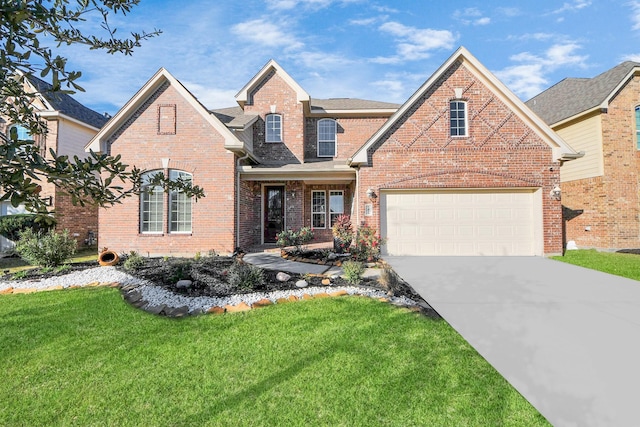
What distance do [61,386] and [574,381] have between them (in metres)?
5.23

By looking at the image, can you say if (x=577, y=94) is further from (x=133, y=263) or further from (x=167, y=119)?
(x=133, y=263)

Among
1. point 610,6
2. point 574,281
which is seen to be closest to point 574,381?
point 574,281

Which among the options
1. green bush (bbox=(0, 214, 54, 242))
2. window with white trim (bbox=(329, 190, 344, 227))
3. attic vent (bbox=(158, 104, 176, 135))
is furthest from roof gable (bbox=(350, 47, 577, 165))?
green bush (bbox=(0, 214, 54, 242))

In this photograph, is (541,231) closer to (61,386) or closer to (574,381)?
(574,381)

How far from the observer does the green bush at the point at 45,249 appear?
827 centimetres

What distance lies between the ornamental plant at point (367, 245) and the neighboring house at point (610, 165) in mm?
9369

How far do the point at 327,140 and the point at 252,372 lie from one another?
43.3 ft

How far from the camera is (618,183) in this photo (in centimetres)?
1227

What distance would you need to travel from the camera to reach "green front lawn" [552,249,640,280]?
830 cm

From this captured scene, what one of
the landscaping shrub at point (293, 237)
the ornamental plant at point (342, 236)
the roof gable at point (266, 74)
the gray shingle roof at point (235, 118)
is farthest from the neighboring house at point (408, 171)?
the roof gable at point (266, 74)

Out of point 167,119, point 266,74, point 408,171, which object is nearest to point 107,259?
point 167,119

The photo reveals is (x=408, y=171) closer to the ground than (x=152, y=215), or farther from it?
farther from it

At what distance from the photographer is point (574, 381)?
316 cm

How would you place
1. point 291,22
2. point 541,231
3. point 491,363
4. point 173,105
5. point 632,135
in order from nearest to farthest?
point 491,363 → point 291,22 → point 541,231 → point 173,105 → point 632,135
